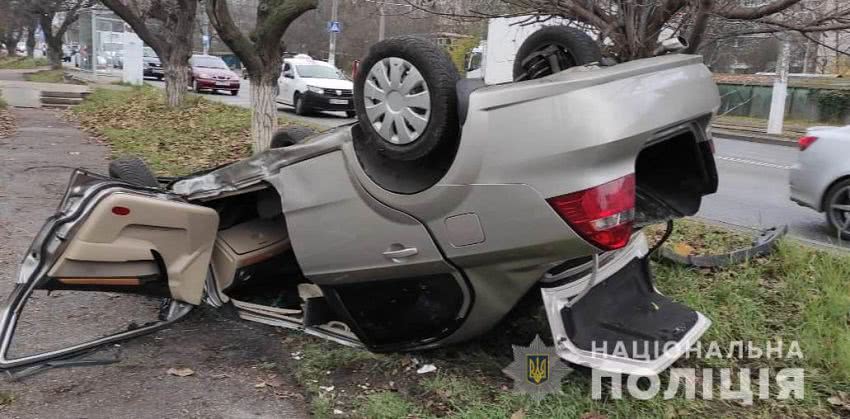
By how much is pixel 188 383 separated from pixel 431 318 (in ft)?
4.15

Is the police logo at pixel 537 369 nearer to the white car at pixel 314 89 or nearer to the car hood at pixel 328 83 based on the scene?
the white car at pixel 314 89

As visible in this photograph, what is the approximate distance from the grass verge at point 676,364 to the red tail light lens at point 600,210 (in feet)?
2.02

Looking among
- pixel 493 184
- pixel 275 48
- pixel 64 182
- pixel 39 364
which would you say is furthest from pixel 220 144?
pixel 493 184

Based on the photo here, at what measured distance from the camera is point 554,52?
12.2 feet

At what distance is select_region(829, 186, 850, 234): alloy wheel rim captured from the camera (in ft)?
24.7

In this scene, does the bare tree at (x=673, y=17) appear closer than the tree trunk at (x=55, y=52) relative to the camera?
Yes

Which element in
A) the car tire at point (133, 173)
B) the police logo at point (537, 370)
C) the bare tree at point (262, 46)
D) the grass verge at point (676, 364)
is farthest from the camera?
the bare tree at point (262, 46)

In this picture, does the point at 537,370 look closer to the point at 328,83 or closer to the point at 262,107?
the point at 262,107

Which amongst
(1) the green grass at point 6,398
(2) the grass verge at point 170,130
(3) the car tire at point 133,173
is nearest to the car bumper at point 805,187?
(3) the car tire at point 133,173

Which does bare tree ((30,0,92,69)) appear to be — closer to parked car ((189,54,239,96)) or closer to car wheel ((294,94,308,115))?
parked car ((189,54,239,96))

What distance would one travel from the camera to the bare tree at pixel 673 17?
481 centimetres

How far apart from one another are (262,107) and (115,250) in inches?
284

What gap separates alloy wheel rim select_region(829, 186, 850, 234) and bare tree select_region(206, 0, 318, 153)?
6717 millimetres

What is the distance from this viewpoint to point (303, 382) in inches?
141
